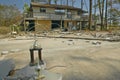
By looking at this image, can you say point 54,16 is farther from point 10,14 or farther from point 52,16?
point 10,14

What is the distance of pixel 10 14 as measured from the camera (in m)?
30.4

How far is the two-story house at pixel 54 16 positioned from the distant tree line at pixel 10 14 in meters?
3.39

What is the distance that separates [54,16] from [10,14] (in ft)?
28.0

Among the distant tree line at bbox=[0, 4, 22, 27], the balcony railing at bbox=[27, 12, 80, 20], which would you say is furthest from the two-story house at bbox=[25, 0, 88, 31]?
the distant tree line at bbox=[0, 4, 22, 27]

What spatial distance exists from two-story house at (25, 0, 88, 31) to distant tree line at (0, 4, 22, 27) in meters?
3.39

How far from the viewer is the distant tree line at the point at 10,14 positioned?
1154 inches

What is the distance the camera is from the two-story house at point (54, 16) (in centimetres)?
2752

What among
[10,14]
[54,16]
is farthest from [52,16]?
[10,14]

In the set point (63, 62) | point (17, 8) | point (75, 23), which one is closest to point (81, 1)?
point (75, 23)

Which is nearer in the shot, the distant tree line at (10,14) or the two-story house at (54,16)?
the two-story house at (54,16)

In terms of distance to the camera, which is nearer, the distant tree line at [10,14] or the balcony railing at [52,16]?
the balcony railing at [52,16]

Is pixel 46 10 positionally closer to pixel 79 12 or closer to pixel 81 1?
pixel 79 12

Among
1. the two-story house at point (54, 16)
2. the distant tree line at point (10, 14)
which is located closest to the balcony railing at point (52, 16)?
the two-story house at point (54, 16)

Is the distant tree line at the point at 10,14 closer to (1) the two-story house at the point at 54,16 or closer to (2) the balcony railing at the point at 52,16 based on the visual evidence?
(1) the two-story house at the point at 54,16
